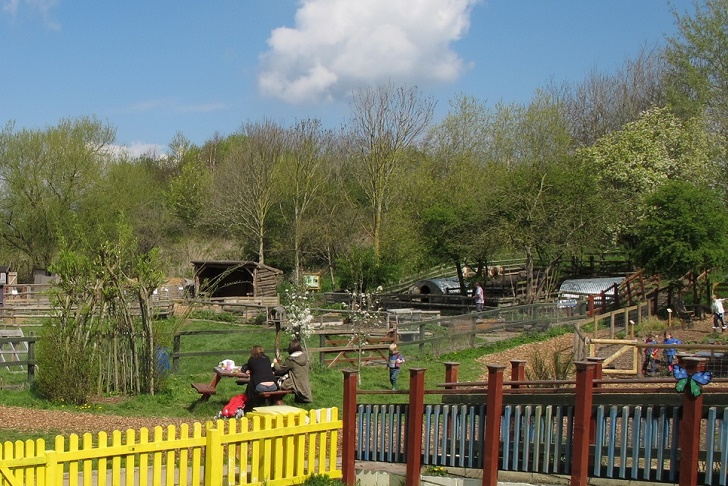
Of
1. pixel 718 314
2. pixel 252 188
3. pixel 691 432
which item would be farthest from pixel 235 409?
pixel 252 188

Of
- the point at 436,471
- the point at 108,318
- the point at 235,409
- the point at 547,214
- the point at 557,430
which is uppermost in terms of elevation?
the point at 547,214

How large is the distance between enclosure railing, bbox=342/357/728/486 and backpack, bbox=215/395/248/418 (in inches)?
165

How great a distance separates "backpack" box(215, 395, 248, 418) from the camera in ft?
45.5

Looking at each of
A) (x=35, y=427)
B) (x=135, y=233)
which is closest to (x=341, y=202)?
(x=135, y=233)

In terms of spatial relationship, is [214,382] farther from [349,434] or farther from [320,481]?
[320,481]

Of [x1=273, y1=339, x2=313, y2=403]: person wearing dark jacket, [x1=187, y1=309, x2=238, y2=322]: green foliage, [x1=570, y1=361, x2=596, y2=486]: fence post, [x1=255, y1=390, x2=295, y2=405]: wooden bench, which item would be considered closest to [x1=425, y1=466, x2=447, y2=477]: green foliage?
[x1=570, y1=361, x2=596, y2=486]: fence post

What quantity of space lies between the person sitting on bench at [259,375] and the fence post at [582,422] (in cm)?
693

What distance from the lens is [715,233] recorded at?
28938 millimetres

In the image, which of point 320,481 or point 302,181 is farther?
point 302,181

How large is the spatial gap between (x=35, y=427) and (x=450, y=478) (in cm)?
614

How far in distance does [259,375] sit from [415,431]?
525 cm

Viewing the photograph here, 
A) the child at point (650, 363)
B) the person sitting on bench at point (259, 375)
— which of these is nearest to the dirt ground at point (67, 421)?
the person sitting on bench at point (259, 375)

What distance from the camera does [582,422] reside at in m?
8.16

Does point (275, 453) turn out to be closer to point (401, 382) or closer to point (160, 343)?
point (160, 343)
